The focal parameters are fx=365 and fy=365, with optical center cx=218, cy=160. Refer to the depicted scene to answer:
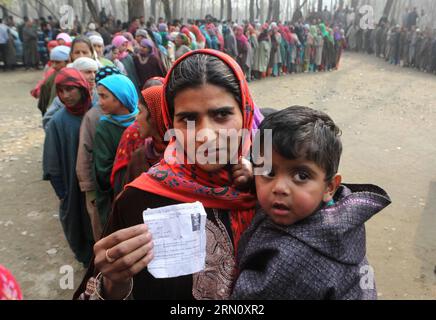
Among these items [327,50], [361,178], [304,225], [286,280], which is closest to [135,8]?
[327,50]

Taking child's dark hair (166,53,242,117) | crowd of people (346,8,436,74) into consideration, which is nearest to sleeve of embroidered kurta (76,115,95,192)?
child's dark hair (166,53,242,117)

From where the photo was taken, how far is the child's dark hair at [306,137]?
46.3 inches

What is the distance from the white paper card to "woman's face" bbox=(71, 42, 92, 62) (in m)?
4.61

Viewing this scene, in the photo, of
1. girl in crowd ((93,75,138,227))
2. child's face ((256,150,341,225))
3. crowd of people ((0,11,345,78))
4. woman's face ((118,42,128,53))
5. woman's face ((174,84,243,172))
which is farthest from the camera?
crowd of people ((0,11,345,78))

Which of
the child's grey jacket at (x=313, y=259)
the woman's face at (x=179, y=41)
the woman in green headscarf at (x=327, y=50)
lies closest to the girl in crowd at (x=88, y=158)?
the child's grey jacket at (x=313, y=259)

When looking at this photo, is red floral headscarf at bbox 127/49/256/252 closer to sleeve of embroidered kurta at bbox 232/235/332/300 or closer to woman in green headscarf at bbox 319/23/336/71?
sleeve of embroidered kurta at bbox 232/235/332/300

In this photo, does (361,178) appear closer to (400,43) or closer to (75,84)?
(75,84)

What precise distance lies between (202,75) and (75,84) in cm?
233

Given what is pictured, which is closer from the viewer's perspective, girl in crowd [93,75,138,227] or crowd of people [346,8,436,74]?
girl in crowd [93,75,138,227]

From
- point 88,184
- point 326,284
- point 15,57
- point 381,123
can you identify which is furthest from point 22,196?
point 15,57

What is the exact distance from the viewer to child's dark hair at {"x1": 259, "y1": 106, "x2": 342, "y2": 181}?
1.17 m

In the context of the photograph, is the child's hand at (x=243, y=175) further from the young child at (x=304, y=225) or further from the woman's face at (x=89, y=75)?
the woman's face at (x=89, y=75)
